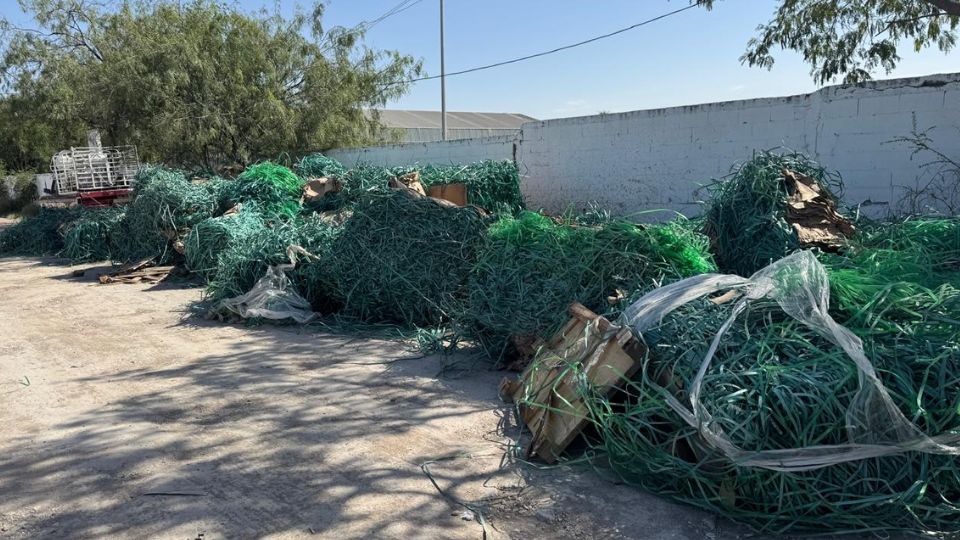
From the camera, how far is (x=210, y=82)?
629 inches

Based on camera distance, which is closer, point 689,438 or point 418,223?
point 689,438

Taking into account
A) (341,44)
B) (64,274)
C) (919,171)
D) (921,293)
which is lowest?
(64,274)

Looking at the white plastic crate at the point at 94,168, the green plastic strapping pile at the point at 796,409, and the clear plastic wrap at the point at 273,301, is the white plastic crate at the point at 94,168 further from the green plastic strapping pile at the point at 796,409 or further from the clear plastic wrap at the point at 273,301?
the green plastic strapping pile at the point at 796,409

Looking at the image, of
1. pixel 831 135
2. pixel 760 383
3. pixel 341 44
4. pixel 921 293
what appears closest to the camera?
pixel 760 383

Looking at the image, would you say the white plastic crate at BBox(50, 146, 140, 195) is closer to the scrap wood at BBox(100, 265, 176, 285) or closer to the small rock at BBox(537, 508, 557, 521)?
the scrap wood at BBox(100, 265, 176, 285)

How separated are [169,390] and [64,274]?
7.81 metres

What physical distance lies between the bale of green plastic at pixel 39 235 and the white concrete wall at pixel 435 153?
6.09 m

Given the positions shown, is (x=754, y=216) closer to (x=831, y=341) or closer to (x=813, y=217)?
(x=813, y=217)

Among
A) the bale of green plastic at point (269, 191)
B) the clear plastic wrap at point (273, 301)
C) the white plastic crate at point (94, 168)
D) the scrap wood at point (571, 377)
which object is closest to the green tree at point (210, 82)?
the white plastic crate at point (94, 168)

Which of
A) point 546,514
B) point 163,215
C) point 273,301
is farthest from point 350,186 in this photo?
point 546,514

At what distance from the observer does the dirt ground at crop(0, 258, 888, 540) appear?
10.9 feet

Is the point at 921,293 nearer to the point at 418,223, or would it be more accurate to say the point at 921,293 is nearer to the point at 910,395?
the point at 910,395

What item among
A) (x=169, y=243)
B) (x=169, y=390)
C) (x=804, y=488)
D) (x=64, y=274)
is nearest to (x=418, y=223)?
(x=169, y=390)

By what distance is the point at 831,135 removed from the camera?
7855mm
